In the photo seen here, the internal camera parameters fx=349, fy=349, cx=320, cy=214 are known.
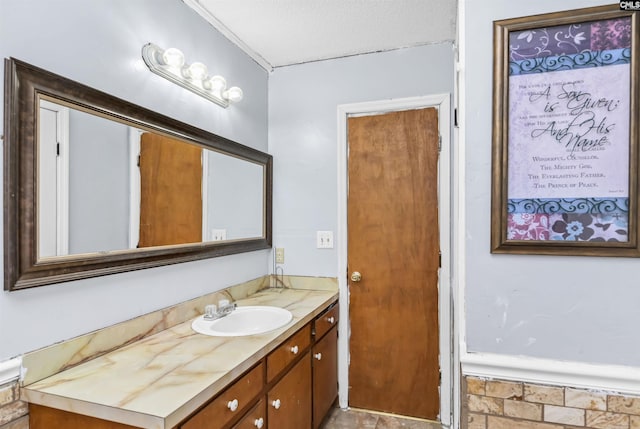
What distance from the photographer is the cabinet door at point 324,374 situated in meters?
2.01

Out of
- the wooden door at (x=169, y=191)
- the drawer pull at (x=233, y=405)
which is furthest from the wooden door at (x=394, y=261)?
the drawer pull at (x=233, y=405)

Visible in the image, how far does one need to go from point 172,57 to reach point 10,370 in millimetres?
1310

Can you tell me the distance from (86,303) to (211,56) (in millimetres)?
1414

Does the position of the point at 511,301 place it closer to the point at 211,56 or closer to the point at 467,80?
the point at 467,80

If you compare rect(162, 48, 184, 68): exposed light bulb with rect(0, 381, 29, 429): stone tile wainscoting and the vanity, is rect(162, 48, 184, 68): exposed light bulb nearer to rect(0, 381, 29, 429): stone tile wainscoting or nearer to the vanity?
the vanity

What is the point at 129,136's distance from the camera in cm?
143

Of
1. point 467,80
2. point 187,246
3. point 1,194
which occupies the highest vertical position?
point 467,80

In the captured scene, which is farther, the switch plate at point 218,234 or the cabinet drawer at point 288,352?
the switch plate at point 218,234

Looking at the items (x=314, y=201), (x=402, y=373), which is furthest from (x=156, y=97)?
(x=402, y=373)

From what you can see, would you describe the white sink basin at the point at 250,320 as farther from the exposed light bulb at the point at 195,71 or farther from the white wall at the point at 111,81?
the exposed light bulb at the point at 195,71

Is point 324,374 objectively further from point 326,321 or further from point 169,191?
point 169,191

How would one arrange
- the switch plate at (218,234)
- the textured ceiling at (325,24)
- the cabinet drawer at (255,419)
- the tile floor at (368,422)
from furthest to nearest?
the tile floor at (368,422), the switch plate at (218,234), the textured ceiling at (325,24), the cabinet drawer at (255,419)

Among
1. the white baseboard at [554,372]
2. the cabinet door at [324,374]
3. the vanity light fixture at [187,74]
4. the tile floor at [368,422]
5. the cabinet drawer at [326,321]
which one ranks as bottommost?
the tile floor at [368,422]

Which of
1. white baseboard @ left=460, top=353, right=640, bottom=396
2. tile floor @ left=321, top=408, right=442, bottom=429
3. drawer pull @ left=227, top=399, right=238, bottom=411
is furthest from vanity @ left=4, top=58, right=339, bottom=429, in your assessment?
white baseboard @ left=460, top=353, right=640, bottom=396
